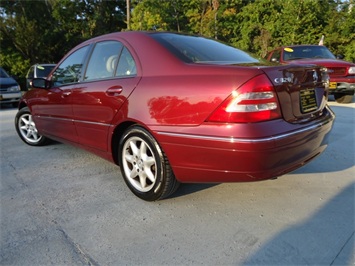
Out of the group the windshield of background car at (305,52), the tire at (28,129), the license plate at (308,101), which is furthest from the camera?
the windshield of background car at (305,52)

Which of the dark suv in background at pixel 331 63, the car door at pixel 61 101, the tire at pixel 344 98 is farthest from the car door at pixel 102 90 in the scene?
the tire at pixel 344 98

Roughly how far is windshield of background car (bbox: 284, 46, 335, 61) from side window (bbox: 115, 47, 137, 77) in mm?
6784

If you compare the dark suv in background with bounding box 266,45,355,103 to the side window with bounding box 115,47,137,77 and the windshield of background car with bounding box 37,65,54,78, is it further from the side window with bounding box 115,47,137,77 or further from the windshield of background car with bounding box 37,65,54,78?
the windshield of background car with bounding box 37,65,54,78

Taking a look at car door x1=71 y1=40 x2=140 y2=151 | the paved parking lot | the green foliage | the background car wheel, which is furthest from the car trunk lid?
the green foliage

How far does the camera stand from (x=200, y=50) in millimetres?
2908

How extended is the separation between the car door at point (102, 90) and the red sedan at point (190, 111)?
0.04 ft

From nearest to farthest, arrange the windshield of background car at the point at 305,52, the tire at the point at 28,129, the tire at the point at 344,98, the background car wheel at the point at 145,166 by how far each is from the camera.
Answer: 1. the background car wheel at the point at 145,166
2. the tire at the point at 28,129
3. the tire at the point at 344,98
4. the windshield of background car at the point at 305,52

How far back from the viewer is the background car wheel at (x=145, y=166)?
2646mm

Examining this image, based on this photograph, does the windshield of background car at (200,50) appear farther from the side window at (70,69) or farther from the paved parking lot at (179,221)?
the paved parking lot at (179,221)

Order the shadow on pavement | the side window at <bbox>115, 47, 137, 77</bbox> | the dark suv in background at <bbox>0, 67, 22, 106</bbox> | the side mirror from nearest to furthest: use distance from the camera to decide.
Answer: the shadow on pavement < the side window at <bbox>115, 47, 137, 77</bbox> < the side mirror < the dark suv in background at <bbox>0, 67, 22, 106</bbox>

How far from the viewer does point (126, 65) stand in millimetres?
2961

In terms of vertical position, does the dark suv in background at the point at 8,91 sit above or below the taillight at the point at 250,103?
below

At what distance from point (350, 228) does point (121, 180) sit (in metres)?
2.19

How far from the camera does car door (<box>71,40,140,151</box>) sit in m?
2.91
